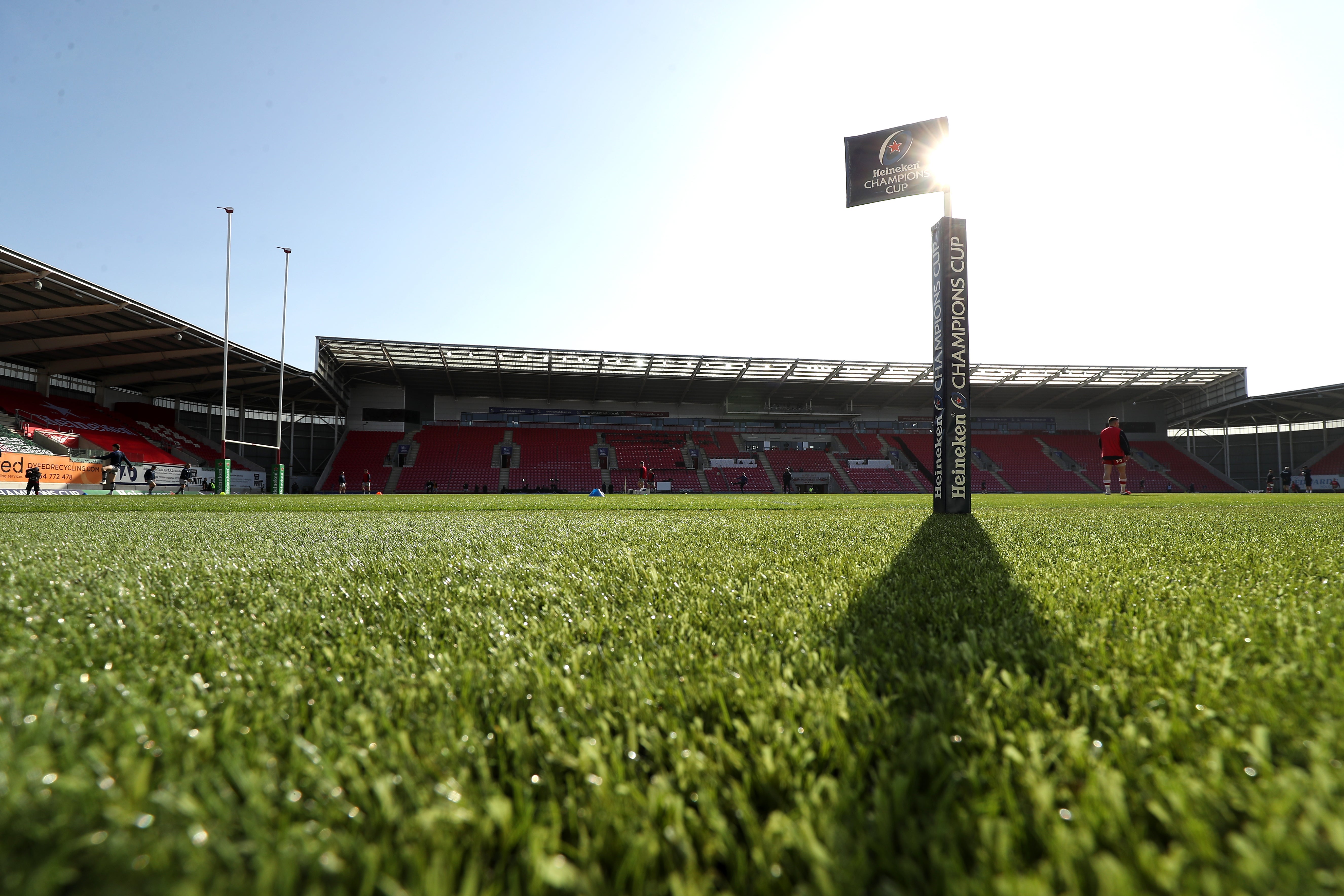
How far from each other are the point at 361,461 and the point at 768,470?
24154mm

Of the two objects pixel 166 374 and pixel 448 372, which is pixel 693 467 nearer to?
pixel 448 372

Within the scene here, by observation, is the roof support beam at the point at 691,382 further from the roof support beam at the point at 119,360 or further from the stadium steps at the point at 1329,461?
the stadium steps at the point at 1329,461

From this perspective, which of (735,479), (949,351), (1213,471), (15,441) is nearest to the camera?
(949,351)

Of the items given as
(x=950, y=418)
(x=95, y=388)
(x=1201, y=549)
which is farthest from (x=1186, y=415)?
(x=95, y=388)

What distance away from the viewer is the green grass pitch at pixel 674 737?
0.49m

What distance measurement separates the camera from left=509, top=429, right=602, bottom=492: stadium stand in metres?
33.9

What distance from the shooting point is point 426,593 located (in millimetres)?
1748

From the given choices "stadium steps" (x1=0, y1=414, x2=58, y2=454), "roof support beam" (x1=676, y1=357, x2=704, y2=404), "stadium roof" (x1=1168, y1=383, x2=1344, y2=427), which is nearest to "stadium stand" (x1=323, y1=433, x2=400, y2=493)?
"stadium steps" (x1=0, y1=414, x2=58, y2=454)

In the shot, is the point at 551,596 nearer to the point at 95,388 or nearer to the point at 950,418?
the point at 950,418

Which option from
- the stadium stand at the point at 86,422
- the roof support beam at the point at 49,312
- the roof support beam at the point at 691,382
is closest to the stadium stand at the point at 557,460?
the roof support beam at the point at 691,382

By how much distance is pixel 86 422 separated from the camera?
26.2 m

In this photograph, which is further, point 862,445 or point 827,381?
point 862,445

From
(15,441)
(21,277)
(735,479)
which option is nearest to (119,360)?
(15,441)

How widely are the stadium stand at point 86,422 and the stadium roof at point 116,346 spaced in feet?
5.31
